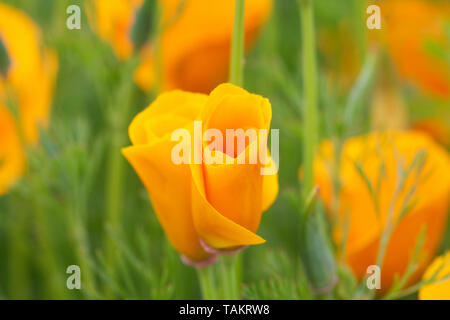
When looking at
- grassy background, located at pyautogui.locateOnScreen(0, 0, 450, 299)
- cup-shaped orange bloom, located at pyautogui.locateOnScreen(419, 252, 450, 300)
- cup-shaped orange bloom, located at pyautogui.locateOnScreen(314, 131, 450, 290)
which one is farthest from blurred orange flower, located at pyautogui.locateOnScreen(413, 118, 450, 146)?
cup-shaped orange bloom, located at pyautogui.locateOnScreen(419, 252, 450, 300)

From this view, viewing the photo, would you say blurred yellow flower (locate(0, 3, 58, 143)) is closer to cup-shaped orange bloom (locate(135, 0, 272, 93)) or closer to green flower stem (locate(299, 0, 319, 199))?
cup-shaped orange bloom (locate(135, 0, 272, 93))

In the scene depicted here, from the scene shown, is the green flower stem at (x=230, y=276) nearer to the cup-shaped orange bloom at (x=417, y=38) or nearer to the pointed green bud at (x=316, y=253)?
the pointed green bud at (x=316, y=253)

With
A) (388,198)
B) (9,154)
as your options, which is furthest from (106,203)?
(388,198)

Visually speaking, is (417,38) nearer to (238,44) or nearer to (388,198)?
(388,198)

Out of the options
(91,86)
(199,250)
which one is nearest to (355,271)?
(199,250)

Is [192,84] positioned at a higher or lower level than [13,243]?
higher

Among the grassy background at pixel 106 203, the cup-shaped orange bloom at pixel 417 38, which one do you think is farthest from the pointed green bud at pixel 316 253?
the cup-shaped orange bloom at pixel 417 38

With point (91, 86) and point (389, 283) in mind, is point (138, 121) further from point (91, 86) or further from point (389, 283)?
point (91, 86)
